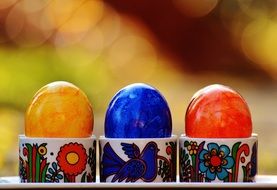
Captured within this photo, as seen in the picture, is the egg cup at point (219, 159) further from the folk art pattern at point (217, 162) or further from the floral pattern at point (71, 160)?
the floral pattern at point (71, 160)

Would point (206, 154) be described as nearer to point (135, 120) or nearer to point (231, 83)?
point (135, 120)

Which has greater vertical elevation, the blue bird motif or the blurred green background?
the blurred green background

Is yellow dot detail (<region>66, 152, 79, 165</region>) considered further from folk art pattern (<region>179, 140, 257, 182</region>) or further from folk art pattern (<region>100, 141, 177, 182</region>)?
folk art pattern (<region>179, 140, 257, 182</region>)

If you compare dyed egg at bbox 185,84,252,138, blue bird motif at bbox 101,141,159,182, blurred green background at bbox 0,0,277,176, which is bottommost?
blue bird motif at bbox 101,141,159,182

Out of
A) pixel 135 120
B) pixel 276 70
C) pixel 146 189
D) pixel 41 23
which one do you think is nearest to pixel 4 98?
pixel 41 23

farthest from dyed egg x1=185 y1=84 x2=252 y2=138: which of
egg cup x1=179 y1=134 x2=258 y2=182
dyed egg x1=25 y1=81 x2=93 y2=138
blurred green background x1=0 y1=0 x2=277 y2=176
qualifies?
blurred green background x1=0 y1=0 x2=277 y2=176

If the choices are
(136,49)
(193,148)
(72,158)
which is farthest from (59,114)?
(136,49)
